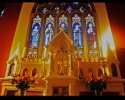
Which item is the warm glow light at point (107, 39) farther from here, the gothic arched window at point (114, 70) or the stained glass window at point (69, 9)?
the stained glass window at point (69, 9)

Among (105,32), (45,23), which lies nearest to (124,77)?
(105,32)

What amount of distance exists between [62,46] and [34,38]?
1830mm

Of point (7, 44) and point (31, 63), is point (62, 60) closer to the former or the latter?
point (31, 63)

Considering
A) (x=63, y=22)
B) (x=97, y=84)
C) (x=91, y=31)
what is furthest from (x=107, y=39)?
(x=97, y=84)

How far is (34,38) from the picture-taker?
793 centimetres

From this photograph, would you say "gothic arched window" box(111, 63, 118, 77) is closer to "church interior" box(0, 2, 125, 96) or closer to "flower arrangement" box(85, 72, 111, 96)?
"church interior" box(0, 2, 125, 96)

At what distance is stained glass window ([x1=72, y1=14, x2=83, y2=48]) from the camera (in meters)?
7.65

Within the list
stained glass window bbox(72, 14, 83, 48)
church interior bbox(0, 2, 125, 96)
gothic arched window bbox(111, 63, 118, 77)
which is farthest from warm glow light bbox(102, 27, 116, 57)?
stained glass window bbox(72, 14, 83, 48)

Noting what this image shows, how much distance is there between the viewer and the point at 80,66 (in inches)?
254

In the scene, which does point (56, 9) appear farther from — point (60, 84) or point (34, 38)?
point (60, 84)

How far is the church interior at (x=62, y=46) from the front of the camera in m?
5.98

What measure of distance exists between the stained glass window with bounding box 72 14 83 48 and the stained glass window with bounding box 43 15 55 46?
102 centimetres

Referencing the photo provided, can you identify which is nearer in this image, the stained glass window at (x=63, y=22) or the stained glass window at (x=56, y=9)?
the stained glass window at (x=63, y=22)

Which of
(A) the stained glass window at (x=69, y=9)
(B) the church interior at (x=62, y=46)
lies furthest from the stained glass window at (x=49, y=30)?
(A) the stained glass window at (x=69, y=9)
